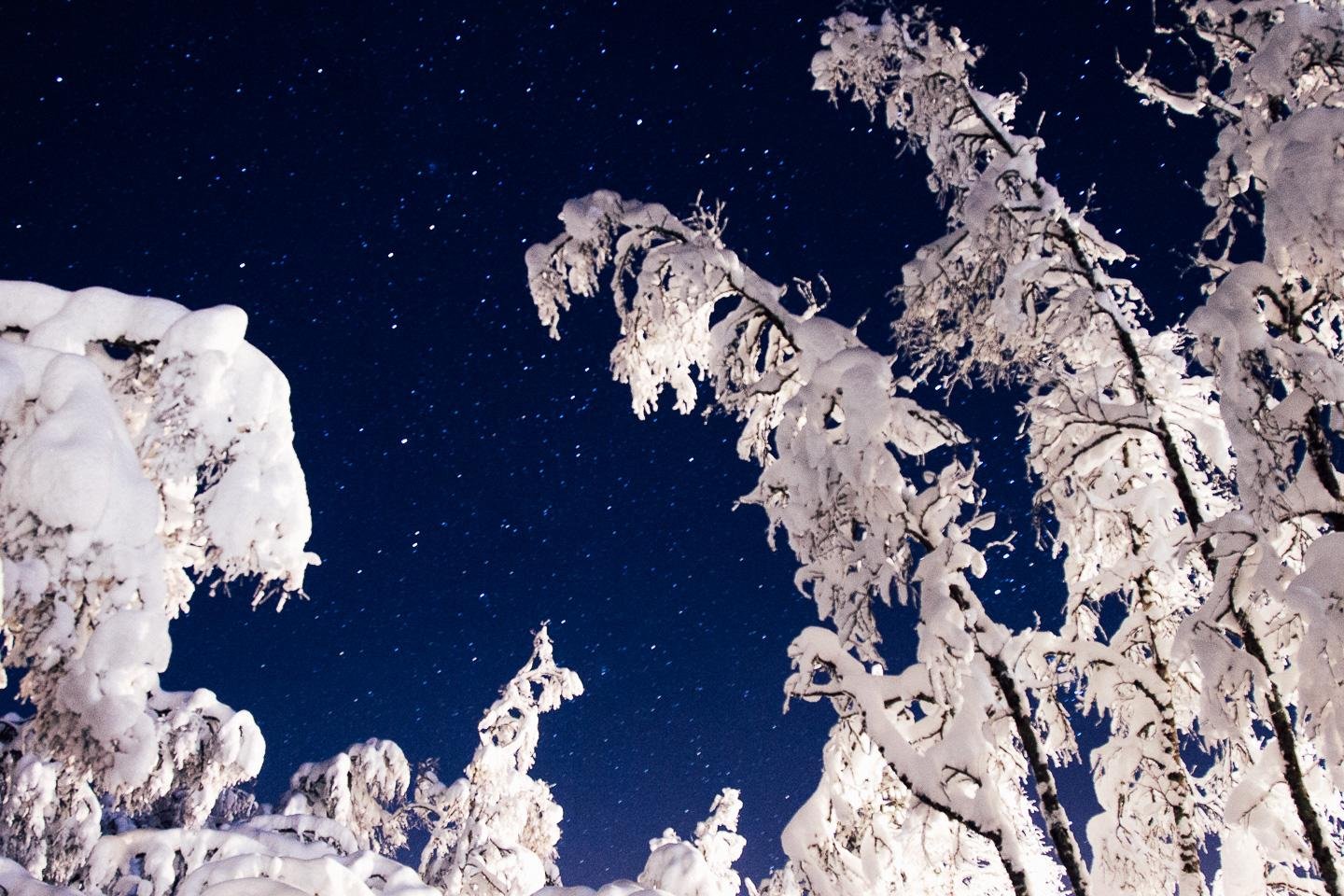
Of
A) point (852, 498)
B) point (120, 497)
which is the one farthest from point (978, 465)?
point (120, 497)

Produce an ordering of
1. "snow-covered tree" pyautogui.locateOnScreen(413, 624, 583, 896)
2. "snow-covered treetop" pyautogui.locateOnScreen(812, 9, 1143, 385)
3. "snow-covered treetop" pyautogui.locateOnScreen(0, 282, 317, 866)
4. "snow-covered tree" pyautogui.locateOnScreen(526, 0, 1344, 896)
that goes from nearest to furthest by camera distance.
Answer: "snow-covered treetop" pyautogui.locateOnScreen(0, 282, 317, 866) < "snow-covered tree" pyautogui.locateOnScreen(526, 0, 1344, 896) < "snow-covered treetop" pyautogui.locateOnScreen(812, 9, 1143, 385) < "snow-covered tree" pyautogui.locateOnScreen(413, 624, 583, 896)

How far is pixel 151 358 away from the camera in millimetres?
4137

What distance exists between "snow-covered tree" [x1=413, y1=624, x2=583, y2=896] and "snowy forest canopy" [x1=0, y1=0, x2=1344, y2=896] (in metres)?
8.30

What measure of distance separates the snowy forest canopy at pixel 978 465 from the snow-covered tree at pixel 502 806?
27.2 ft

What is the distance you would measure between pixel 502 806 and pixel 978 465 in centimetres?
1465

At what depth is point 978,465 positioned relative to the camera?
5.99m

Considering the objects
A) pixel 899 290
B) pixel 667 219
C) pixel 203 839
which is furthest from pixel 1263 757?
pixel 203 839

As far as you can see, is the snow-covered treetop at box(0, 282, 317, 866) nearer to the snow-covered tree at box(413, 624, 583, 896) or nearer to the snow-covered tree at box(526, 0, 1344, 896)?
the snow-covered tree at box(526, 0, 1344, 896)

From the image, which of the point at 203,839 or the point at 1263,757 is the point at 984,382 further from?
the point at 203,839

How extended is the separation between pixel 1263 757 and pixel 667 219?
5.94 m

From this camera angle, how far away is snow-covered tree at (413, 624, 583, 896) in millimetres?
15875

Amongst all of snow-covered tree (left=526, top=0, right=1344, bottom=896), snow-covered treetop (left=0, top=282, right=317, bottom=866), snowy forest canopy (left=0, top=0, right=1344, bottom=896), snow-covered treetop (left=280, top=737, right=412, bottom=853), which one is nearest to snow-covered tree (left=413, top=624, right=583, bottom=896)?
snow-covered treetop (left=280, top=737, right=412, bottom=853)

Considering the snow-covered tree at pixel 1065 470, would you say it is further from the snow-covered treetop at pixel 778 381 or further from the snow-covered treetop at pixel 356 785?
the snow-covered treetop at pixel 356 785

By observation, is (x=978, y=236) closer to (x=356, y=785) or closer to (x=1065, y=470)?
(x=1065, y=470)
